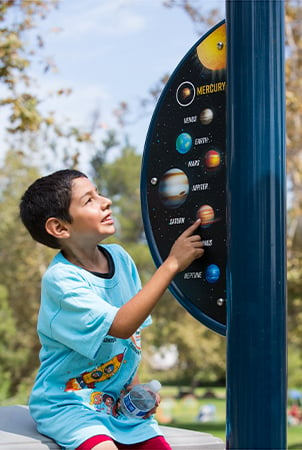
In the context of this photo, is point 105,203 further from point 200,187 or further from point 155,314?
point 155,314

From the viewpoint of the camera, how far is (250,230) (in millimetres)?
1631

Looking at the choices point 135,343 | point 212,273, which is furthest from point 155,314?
point 212,273

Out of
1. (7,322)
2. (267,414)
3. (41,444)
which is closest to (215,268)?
(267,414)

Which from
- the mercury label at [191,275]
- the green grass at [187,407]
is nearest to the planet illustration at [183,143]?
the mercury label at [191,275]

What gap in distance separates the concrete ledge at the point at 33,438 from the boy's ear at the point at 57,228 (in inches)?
23.9

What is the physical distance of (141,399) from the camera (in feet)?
7.20

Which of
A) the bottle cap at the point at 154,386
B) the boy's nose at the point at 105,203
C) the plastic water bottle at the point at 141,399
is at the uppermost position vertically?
the boy's nose at the point at 105,203

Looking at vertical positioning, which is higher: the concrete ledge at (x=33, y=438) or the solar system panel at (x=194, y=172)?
the solar system panel at (x=194, y=172)

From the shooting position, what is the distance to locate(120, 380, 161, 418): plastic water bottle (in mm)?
2191

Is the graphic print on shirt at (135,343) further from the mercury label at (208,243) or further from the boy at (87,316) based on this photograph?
the mercury label at (208,243)

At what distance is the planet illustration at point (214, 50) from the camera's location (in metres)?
2.05

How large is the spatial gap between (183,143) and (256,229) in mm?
632

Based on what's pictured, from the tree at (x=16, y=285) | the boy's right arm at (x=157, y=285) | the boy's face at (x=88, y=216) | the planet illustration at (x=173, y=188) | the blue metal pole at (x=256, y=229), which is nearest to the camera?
the blue metal pole at (x=256, y=229)

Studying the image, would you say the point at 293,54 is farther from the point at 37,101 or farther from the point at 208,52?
the point at 208,52
